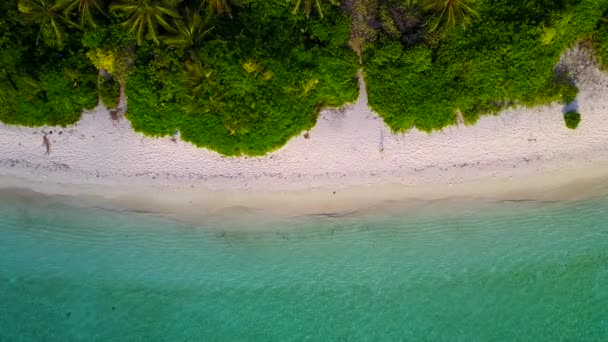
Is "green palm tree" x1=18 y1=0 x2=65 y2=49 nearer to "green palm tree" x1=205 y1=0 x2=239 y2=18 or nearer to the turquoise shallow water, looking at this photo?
"green palm tree" x1=205 y1=0 x2=239 y2=18

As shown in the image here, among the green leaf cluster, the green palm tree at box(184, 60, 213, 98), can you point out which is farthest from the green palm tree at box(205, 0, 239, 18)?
the green palm tree at box(184, 60, 213, 98)

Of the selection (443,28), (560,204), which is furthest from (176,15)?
(560,204)

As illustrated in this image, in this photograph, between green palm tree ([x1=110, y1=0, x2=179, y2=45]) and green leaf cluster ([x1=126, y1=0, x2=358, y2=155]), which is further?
green leaf cluster ([x1=126, y1=0, x2=358, y2=155])

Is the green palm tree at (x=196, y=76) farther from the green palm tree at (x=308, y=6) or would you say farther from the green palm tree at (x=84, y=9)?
the green palm tree at (x=308, y=6)

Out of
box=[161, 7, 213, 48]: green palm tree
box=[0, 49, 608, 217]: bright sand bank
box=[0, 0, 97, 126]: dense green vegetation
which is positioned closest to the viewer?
box=[161, 7, 213, 48]: green palm tree

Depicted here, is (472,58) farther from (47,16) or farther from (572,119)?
(47,16)

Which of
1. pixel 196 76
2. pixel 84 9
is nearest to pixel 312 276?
pixel 196 76

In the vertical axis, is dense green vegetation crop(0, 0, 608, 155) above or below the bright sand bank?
above

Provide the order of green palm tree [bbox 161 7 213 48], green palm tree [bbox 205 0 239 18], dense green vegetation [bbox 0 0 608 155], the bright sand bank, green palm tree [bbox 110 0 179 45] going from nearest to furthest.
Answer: green palm tree [bbox 110 0 179 45]
green palm tree [bbox 161 7 213 48]
green palm tree [bbox 205 0 239 18]
dense green vegetation [bbox 0 0 608 155]
the bright sand bank
